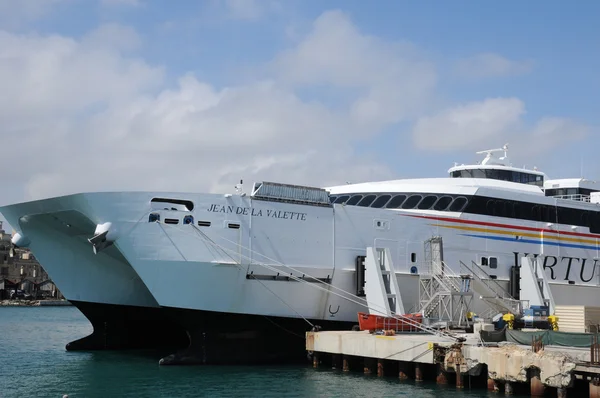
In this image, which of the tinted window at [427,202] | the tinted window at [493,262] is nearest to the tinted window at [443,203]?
the tinted window at [427,202]

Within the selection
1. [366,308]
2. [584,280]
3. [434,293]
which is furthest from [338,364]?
[584,280]

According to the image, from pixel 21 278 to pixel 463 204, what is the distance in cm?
9515

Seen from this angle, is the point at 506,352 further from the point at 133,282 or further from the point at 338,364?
the point at 133,282

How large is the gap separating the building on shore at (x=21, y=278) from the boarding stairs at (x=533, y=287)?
298ft

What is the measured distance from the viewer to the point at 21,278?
108 meters

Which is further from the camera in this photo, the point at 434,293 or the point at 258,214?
the point at 434,293

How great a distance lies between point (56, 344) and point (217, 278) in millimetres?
14269

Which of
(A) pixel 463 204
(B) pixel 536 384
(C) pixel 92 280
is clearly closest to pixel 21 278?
(C) pixel 92 280

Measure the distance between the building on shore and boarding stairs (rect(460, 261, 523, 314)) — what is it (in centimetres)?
9005

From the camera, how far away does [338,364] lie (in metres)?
21.5

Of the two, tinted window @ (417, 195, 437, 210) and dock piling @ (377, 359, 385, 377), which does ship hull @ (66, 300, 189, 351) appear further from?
tinted window @ (417, 195, 437, 210)

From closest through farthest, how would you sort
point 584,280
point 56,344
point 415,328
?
point 415,328 → point 584,280 → point 56,344

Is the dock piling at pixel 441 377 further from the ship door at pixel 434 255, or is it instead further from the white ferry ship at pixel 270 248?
the ship door at pixel 434 255

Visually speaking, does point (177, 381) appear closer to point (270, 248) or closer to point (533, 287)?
point (270, 248)
